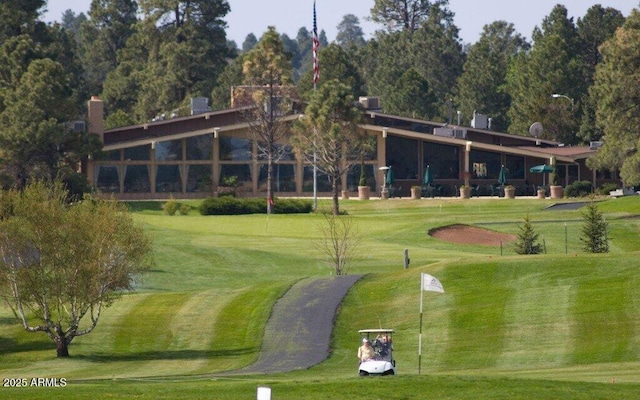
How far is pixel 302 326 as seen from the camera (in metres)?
42.5

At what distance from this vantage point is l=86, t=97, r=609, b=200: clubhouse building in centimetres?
9331

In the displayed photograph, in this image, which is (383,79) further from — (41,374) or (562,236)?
(41,374)

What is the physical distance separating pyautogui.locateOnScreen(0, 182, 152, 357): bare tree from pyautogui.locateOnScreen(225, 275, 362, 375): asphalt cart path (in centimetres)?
529

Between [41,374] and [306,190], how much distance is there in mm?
61777

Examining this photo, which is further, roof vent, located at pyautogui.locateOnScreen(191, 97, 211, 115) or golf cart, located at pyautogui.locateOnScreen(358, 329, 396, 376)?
roof vent, located at pyautogui.locateOnScreen(191, 97, 211, 115)

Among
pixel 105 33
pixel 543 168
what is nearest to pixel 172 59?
pixel 105 33

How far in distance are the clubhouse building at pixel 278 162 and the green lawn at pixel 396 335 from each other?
31209mm

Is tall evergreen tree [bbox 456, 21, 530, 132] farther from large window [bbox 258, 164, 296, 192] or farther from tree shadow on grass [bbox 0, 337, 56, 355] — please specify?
tree shadow on grass [bbox 0, 337, 56, 355]

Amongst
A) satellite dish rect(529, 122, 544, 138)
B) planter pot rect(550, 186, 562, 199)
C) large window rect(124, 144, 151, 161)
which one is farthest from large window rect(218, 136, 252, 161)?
satellite dish rect(529, 122, 544, 138)

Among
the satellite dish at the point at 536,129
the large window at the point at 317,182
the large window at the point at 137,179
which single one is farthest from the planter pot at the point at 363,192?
the satellite dish at the point at 536,129

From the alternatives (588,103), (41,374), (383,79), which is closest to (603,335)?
(41,374)

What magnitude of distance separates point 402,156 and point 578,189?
13654 millimetres

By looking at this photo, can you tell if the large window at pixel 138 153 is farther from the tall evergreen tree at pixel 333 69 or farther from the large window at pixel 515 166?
the tall evergreen tree at pixel 333 69

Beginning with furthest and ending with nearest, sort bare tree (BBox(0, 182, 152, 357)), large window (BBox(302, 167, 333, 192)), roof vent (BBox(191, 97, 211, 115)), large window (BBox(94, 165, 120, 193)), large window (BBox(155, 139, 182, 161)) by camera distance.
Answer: roof vent (BBox(191, 97, 211, 115))
large window (BBox(302, 167, 333, 192))
large window (BBox(155, 139, 182, 161))
large window (BBox(94, 165, 120, 193))
bare tree (BBox(0, 182, 152, 357))
